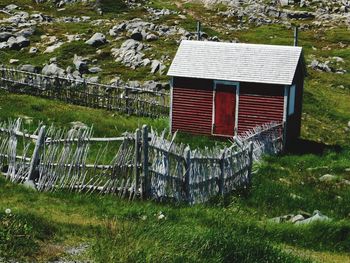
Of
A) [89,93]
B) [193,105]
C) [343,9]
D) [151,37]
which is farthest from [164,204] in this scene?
[343,9]

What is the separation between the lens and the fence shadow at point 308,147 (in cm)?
2759

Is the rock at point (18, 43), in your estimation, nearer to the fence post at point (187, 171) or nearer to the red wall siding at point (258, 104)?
the red wall siding at point (258, 104)

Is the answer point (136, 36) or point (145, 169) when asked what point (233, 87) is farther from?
point (136, 36)

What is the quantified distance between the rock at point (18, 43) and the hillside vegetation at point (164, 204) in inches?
23.6

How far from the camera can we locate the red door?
28.4 m

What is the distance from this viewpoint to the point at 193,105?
29.3m

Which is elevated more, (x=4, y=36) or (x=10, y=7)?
(x=10, y=7)

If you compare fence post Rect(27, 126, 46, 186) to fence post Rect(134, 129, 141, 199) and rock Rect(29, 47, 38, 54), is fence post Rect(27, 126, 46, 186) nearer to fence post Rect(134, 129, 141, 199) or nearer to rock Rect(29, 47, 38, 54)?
fence post Rect(134, 129, 141, 199)

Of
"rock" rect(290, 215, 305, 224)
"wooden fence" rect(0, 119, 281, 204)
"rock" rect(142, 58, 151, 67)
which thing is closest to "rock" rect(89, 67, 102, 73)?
"rock" rect(142, 58, 151, 67)

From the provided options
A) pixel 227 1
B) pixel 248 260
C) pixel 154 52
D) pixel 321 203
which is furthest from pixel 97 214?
pixel 227 1

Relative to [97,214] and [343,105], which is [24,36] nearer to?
[343,105]

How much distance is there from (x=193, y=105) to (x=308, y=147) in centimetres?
608

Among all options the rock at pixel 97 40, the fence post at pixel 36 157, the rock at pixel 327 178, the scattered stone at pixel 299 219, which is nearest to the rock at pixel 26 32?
the rock at pixel 97 40

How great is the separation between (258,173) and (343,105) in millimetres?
21849
